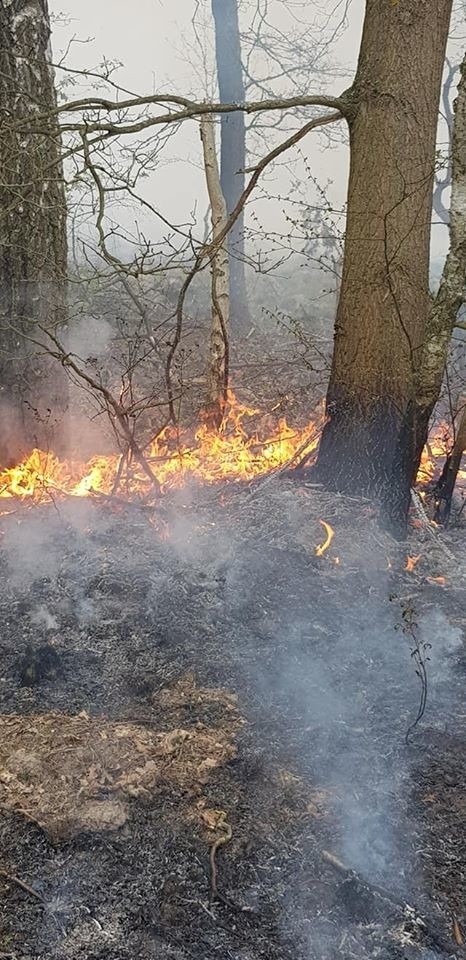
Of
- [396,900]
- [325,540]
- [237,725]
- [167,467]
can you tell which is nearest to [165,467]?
[167,467]

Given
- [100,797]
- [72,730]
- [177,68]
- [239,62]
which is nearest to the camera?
[100,797]

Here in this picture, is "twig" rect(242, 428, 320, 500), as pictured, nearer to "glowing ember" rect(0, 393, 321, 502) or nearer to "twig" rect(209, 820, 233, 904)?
"glowing ember" rect(0, 393, 321, 502)

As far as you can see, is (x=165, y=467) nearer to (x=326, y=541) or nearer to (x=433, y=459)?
(x=326, y=541)

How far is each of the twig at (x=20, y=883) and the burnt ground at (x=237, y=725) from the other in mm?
20

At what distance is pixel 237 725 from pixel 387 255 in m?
3.61

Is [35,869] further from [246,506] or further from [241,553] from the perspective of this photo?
[246,506]

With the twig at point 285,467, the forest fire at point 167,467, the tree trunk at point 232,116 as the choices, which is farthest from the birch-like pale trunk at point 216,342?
the tree trunk at point 232,116

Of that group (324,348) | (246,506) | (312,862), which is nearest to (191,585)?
(246,506)

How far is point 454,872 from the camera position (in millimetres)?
2758

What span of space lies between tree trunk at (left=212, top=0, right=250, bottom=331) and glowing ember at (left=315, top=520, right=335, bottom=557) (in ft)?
24.8

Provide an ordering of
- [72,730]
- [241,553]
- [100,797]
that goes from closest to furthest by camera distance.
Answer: [100,797]
[72,730]
[241,553]

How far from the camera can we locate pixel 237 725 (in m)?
3.58

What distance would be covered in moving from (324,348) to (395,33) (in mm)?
5952

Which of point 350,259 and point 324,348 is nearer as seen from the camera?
Result: point 350,259
